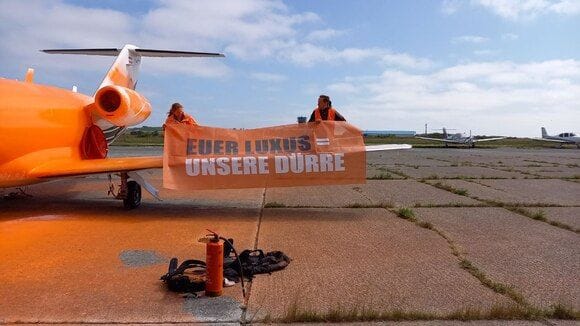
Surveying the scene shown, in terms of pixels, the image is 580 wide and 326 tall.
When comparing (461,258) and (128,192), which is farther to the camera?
(128,192)

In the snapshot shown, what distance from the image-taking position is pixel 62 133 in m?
9.09

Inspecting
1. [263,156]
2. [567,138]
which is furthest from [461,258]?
[567,138]

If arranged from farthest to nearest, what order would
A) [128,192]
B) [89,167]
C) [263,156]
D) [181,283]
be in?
[128,192], [263,156], [89,167], [181,283]

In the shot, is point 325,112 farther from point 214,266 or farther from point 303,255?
point 214,266

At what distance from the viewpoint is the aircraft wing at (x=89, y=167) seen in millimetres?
8305

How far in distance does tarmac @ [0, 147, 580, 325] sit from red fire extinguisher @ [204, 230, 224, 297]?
9cm

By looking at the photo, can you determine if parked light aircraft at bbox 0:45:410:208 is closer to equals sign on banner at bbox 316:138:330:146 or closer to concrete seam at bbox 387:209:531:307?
equals sign on banner at bbox 316:138:330:146

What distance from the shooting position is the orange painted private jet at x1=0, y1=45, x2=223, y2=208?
784cm

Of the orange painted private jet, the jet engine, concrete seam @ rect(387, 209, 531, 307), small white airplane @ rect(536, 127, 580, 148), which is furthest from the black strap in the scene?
small white airplane @ rect(536, 127, 580, 148)

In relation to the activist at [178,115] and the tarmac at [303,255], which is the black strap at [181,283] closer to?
the tarmac at [303,255]

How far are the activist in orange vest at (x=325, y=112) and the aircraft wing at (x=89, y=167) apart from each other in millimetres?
3091

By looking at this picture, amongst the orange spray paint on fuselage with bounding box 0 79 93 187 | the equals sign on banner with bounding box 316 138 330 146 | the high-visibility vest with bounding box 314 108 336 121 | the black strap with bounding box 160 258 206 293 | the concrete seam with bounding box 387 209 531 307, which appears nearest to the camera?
the concrete seam with bounding box 387 209 531 307

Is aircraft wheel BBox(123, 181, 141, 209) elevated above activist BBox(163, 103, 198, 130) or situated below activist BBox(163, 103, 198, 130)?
below

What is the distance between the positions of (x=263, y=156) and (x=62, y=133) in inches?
149
